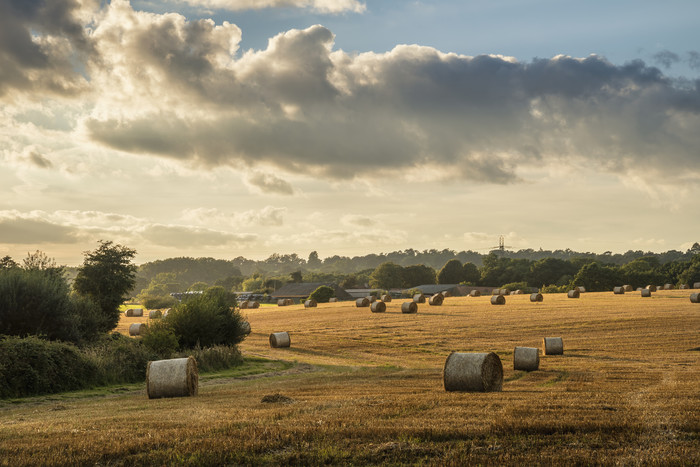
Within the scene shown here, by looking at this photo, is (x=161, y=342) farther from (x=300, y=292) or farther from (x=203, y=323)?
(x=300, y=292)

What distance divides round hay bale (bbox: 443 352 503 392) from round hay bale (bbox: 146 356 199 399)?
26.8ft

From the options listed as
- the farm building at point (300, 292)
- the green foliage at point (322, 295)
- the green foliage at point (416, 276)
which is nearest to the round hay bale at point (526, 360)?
the green foliage at point (322, 295)

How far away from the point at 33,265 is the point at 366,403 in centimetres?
3131

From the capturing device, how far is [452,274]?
150m

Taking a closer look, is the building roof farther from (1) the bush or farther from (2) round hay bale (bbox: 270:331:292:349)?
(1) the bush

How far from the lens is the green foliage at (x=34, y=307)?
31078 millimetres

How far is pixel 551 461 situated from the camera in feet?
30.2

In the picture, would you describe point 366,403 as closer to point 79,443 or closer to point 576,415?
point 576,415

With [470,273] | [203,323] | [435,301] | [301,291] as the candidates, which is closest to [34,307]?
[203,323]

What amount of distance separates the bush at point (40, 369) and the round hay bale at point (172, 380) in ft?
20.1

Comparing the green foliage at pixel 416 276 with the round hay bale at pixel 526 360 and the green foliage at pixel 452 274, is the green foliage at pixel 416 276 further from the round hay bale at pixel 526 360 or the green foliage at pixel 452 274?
the round hay bale at pixel 526 360

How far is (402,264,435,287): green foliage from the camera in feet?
501

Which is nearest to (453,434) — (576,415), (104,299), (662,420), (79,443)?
(576,415)

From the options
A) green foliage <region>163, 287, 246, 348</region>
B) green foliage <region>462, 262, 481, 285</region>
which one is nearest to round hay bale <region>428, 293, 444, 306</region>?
green foliage <region>163, 287, 246, 348</region>
